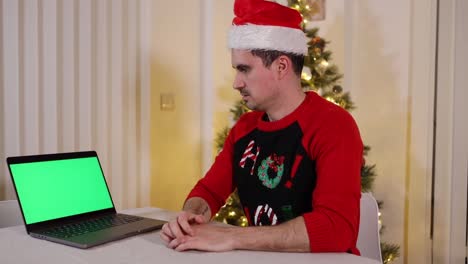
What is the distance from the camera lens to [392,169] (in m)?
3.26

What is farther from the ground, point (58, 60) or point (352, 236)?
point (58, 60)

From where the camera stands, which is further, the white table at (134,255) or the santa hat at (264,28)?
the santa hat at (264,28)

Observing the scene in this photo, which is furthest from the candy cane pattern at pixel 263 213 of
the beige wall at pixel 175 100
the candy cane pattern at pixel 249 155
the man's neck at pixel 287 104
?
the beige wall at pixel 175 100

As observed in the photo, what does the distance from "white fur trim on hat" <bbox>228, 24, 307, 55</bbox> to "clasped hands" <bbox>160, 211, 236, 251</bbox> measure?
59cm

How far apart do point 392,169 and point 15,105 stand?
87.5 inches

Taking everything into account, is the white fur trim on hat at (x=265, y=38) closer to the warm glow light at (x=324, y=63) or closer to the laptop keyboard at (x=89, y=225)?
the laptop keyboard at (x=89, y=225)

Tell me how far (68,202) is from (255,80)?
2.21 feet

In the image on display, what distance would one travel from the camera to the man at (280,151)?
135 centimetres

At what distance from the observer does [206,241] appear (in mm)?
1230

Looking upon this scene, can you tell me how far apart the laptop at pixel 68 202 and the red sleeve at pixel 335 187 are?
1.50 feet

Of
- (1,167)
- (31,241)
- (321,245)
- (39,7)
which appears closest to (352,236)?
(321,245)

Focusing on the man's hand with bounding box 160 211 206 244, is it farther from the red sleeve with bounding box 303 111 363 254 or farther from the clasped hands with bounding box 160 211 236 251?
the red sleeve with bounding box 303 111 363 254

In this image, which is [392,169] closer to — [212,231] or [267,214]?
[267,214]

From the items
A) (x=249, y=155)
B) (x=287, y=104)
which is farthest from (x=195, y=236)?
(x=287, y=104)
